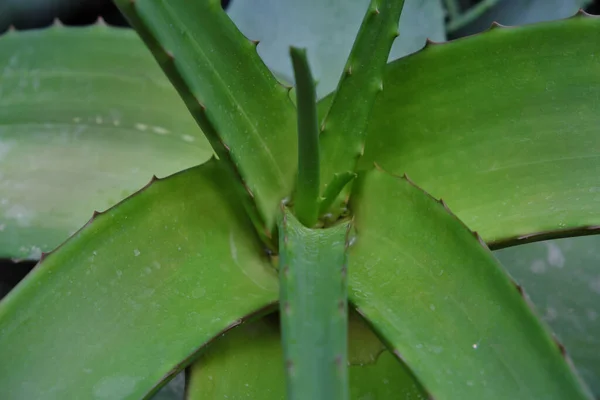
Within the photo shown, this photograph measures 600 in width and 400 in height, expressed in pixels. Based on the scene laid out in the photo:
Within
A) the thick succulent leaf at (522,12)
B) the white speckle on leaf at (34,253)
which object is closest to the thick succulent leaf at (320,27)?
the thick succulent leaf at (522,12)

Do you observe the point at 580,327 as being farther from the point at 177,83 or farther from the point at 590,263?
the point at 177,83

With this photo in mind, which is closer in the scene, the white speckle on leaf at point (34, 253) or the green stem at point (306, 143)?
the green stem at point (306, 143)

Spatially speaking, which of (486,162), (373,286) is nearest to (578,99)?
(486,162)

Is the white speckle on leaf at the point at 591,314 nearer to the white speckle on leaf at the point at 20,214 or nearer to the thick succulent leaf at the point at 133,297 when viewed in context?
the thick succulent leaf at the point at 133,297

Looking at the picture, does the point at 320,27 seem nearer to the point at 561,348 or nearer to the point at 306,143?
the point at 306,143

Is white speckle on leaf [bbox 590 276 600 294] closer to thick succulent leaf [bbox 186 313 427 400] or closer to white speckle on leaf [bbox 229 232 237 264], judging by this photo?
thick succulent leaf [bbox 186 313 427 400]

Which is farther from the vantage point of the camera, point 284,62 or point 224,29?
point 284,62

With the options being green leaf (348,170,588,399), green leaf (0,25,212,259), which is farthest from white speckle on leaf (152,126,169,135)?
green leaf (348,170,588,399)
